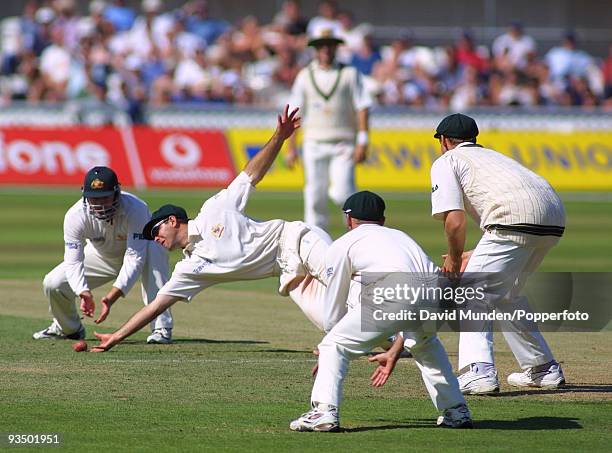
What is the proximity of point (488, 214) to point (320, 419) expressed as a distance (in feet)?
6.59

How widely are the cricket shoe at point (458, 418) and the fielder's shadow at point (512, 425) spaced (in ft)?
0.24

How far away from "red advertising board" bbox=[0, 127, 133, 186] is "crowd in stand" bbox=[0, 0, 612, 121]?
1.96 metres

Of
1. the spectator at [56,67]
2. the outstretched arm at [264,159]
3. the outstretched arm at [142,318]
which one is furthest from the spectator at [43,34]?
the outstretched arm at [142,318]

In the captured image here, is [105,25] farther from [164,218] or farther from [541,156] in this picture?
[164,218]

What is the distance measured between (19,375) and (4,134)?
18498 millimetres

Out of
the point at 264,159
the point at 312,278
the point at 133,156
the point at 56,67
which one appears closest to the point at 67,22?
the point at 56,67

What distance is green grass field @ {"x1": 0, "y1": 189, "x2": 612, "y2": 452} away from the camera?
22.6 ft

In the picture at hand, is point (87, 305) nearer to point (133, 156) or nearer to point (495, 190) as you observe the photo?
point (495, 190)

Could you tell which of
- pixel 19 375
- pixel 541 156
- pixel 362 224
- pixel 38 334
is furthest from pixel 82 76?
pixel 362 224

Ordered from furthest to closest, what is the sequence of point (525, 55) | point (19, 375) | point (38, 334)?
point (525, 55) → point (38, 334) → point (19, 375)

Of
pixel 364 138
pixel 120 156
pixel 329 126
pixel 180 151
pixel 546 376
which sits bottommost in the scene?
pixel 546 376

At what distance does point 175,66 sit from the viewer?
30.5m

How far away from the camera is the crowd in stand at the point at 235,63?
29594 mm

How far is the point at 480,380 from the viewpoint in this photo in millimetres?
8352
